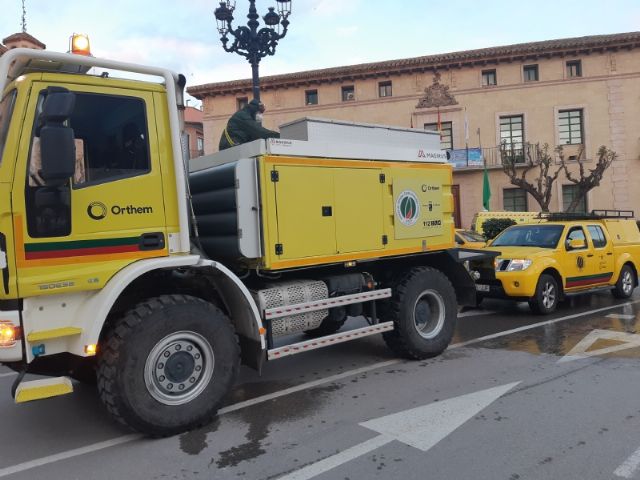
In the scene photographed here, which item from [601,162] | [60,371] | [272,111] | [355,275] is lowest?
[60,371]

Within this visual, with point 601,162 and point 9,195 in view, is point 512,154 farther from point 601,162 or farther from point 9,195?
point 9,195

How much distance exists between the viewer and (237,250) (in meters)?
4.74

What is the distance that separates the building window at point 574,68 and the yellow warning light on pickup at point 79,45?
32.6 metres

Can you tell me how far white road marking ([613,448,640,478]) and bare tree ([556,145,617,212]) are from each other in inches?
1089

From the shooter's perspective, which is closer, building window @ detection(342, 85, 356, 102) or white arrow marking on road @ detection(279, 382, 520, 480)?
white arrow marking on road @ detection(279, 382, 520, 480)

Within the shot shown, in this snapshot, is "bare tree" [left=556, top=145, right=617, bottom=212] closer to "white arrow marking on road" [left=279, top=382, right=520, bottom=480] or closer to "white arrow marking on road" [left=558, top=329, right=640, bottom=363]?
"white arrow marking on road" [left=558, top=329, right=640, bottom=363]

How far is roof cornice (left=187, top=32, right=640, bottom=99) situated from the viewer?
3041cm

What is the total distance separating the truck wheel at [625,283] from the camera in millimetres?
10386

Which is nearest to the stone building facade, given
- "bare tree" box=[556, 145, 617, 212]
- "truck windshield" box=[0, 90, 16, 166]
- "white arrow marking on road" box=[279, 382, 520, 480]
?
"bare tree" box=[556, 145, 617, 212]

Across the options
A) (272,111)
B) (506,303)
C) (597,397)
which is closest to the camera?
(597,397)

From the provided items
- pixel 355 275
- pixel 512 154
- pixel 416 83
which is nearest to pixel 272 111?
pixel 416 83

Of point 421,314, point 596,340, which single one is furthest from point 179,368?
point 596,340

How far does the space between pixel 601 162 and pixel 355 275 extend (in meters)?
27.3

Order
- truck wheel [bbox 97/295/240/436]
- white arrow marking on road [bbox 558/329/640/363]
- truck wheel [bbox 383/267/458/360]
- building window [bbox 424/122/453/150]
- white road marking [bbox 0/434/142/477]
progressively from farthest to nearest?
building window [bbox 424/122/453/150] → white arrow marking on road [bbox 558/329/640/363] → truck wheel [bbox 383/267/458/360] → truck wheel [bbox 97/295/240/436] → white road marking [bbox 0/434/142/477]
